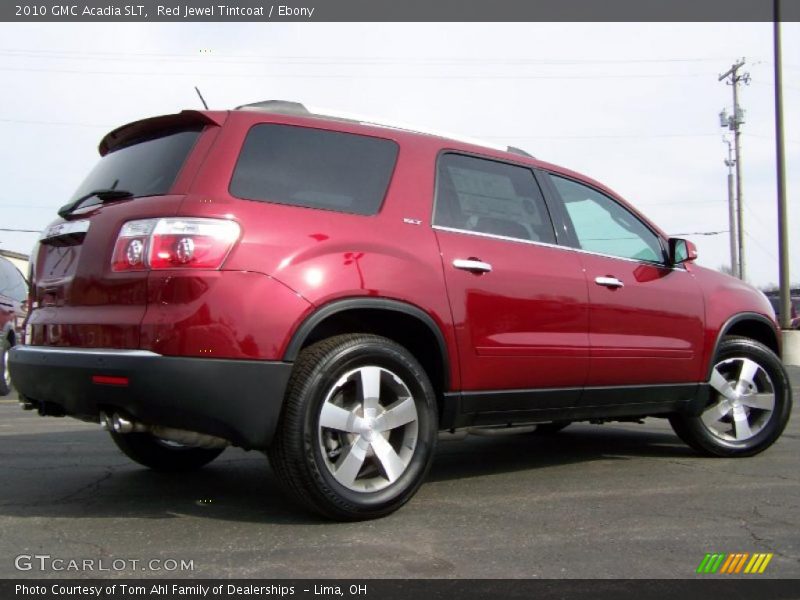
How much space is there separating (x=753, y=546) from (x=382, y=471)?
5.13 feet

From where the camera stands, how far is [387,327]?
3701 mm

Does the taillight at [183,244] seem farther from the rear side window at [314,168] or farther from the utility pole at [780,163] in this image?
the utility pole at [780,163]

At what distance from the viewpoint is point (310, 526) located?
10.9 ft

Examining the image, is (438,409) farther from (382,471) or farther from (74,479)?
(74,479)

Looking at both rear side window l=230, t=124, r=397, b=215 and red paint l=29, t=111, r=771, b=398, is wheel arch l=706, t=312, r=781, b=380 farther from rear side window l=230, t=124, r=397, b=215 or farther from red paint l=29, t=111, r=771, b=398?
rear side window l=230, t=124, r=397, b=215

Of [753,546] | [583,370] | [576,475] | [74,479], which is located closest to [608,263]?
[583,370]

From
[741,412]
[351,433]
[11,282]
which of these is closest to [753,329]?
[741,412]

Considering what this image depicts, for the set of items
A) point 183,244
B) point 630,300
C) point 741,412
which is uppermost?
point 183,244

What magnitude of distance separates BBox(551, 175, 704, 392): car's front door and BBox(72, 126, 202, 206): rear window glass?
7.17 ft

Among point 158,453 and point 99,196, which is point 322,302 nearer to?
point 99,196

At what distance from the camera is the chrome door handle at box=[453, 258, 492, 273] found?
12.3 feet

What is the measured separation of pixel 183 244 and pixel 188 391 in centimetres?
59
